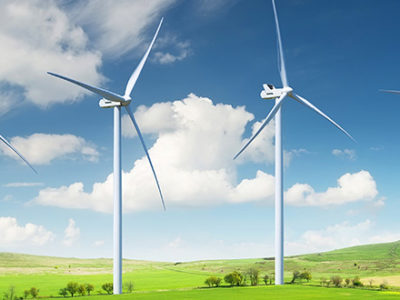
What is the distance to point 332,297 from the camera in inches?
1379

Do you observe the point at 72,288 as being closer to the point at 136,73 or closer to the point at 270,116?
the point at 136,73

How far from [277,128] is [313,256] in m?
85.9

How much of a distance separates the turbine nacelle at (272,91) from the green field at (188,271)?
17437 millimetres

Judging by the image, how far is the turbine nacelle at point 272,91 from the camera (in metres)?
45.4

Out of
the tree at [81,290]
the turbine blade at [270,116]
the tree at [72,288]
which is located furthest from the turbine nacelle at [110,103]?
the tree at [81,290]

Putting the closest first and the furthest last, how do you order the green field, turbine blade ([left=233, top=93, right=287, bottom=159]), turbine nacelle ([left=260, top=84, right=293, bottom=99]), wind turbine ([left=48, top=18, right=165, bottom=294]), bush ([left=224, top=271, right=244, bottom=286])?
turbine blade ([left=233, top=93, right=287, bottom=159])
wind turbine ([left=48, top=18, right=165, bottom=294])
turbine nacelle ([left=260, top=84, right=293, bottom=99])
bush ([left=224, top=271, right=244, bottom=286])
the green field

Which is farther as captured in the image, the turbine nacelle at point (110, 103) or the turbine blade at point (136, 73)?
the turbine blade at point (136, 73)

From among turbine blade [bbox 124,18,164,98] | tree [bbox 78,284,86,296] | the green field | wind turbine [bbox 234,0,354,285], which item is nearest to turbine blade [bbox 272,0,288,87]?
wind turbine [bbox 234,0,354,285]

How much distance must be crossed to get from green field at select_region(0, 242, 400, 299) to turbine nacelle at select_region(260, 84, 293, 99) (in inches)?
687

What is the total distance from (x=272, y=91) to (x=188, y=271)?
57.8 meters

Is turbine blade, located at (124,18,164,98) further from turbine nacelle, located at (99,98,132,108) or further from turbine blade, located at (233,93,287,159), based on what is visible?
turbine blade, located at (233,93,287,159)

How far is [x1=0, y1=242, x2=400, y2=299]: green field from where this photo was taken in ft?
176

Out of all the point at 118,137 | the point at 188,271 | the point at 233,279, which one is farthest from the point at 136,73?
the point at 188,271

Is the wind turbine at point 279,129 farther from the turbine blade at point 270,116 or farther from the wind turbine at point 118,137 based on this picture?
the wind turbine at point 118,137
